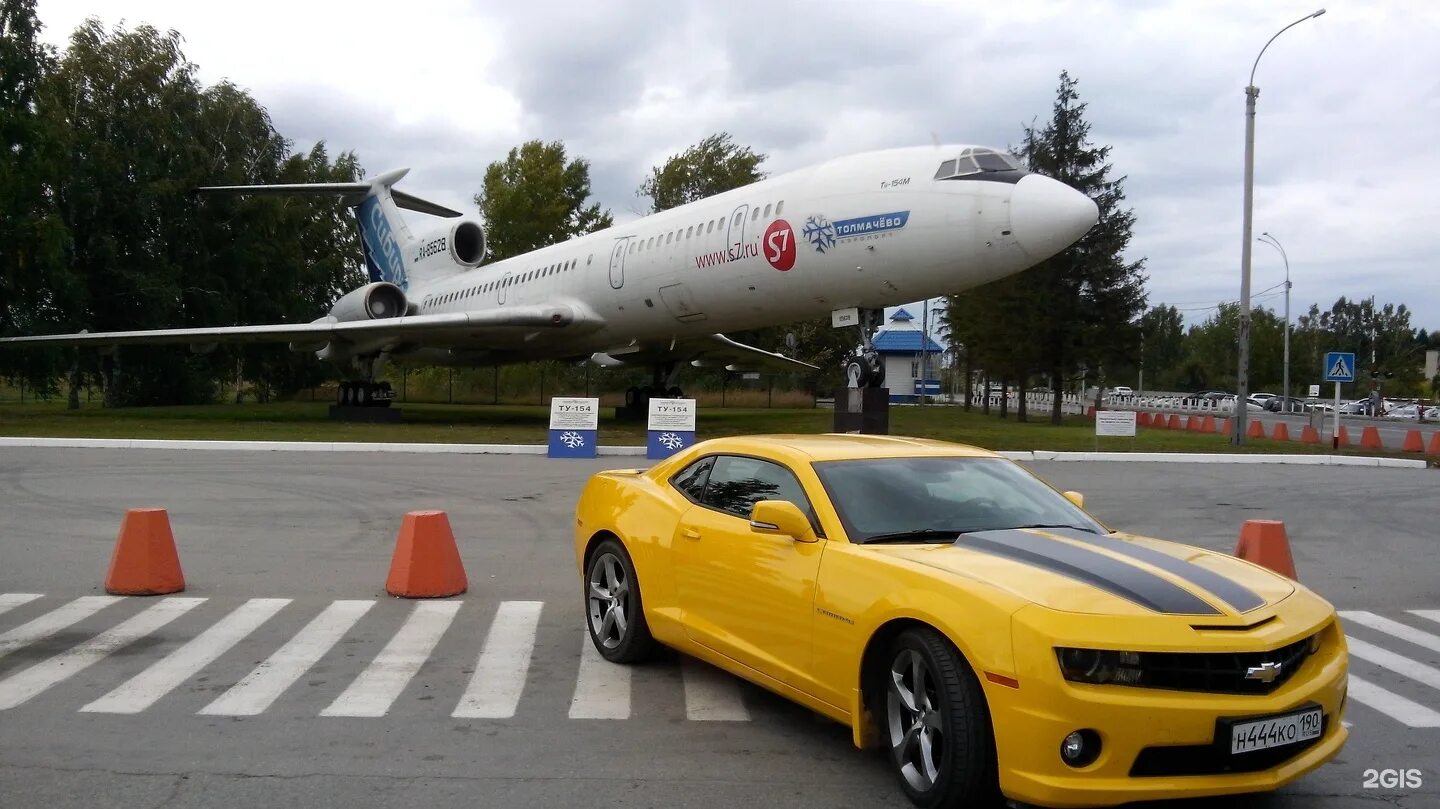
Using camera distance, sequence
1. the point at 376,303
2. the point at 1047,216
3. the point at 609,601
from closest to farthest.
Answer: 1. the point at 609,601
2. the point at 1047,216
3. the point at 376,303

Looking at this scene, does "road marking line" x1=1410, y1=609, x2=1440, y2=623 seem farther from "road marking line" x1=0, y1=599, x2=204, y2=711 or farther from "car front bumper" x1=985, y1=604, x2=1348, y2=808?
"road marking line" x1=0, y1=599, x2=204, y2=711

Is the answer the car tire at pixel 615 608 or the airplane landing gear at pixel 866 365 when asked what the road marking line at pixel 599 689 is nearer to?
the car tire at pixel 615 608

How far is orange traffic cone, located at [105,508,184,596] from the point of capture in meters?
Result: 8.31

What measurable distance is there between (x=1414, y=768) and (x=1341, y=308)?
15403 cm

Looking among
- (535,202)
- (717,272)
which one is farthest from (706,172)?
(717,272)

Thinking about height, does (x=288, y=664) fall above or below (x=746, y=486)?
below

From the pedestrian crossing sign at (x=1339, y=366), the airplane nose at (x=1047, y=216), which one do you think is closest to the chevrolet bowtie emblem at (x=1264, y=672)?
the airplane nose at (x=1047, y=216)

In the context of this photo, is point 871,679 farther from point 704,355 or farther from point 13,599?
point 704,355

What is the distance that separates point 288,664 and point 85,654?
1.27m

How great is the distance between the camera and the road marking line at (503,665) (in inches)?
222

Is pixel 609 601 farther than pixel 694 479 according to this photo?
Yes

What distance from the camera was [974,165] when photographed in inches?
703

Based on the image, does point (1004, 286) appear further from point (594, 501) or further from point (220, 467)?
point (594, 501)

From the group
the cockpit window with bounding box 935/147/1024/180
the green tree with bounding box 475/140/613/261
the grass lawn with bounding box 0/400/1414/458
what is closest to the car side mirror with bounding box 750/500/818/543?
the cockpit window with bounding box 935/147/1024/180
